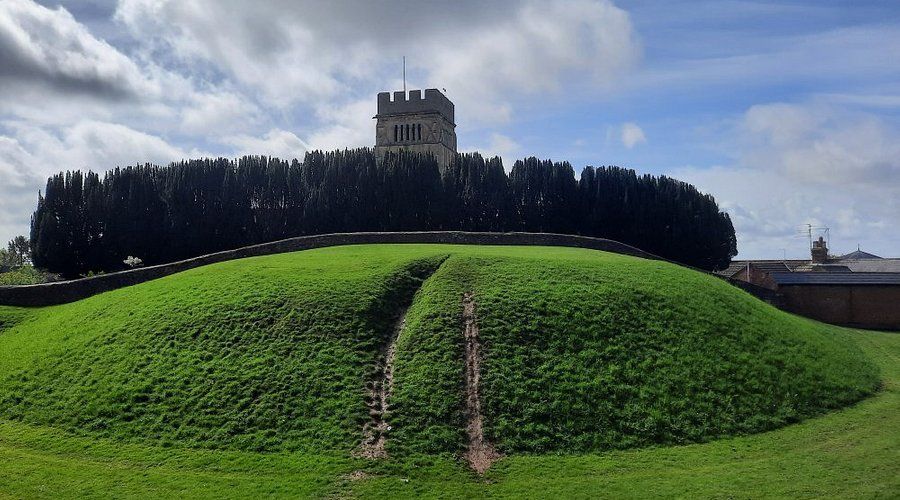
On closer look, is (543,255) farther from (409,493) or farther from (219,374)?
(409,493)

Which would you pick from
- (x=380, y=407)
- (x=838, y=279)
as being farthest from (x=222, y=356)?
(x=838, y=279)

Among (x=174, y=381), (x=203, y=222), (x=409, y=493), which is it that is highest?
(x=203, y=222)

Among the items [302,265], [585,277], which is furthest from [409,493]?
[302,265]

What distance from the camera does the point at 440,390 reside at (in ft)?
73.6

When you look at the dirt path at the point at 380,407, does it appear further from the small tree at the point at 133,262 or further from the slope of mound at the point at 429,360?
the small tree at the point at 133,262

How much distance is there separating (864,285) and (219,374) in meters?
41.3

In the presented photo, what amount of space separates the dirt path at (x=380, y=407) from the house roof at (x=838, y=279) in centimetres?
3315

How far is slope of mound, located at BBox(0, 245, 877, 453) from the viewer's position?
2152 centimetres

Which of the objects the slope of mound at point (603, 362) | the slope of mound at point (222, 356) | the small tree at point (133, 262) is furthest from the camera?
the small tree at point (133, 262)

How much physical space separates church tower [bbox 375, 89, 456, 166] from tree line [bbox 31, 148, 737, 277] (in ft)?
80.2

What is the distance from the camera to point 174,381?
24.1 meters

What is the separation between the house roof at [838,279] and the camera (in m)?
47.0

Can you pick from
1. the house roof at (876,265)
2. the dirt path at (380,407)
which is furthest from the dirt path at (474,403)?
the house roof at (876,265)

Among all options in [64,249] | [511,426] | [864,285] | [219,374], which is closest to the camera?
[511,426]
